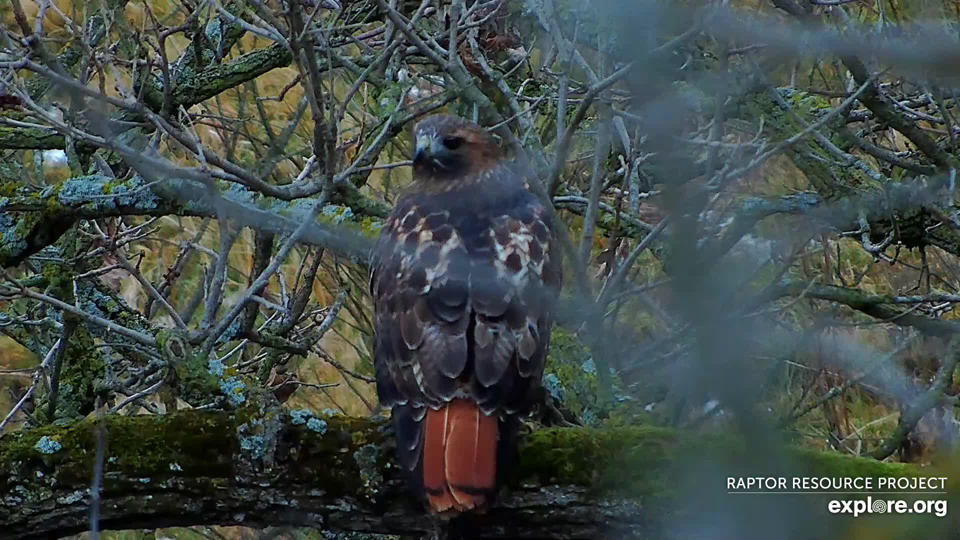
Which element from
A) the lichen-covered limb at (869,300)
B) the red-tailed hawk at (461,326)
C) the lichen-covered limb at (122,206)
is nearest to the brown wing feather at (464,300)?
the red-tailed hawk at (461,326)

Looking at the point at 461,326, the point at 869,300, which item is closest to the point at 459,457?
the point at 461,326

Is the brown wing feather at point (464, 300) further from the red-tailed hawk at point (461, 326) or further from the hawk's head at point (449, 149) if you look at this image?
the hawk's head at point (449, 149)

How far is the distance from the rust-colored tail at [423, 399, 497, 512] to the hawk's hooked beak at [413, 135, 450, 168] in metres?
1.30

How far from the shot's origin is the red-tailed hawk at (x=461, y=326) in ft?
8.80

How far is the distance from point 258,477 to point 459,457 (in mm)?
471

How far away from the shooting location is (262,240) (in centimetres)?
389

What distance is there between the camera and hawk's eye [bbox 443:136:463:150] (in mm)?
3971

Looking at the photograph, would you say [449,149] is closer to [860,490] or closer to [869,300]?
[869,300]

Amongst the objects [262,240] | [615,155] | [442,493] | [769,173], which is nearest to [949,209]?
[769,173]

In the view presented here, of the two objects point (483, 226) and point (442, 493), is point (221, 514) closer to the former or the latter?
point (442, 493)

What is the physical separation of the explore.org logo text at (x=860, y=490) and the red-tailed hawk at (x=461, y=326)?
2.59ft

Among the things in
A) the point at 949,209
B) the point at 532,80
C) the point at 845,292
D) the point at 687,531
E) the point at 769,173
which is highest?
the point at 532,80

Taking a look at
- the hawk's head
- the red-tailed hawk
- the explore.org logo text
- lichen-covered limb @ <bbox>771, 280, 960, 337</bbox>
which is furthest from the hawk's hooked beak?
the explore.org logo text

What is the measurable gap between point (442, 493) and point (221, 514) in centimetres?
56
